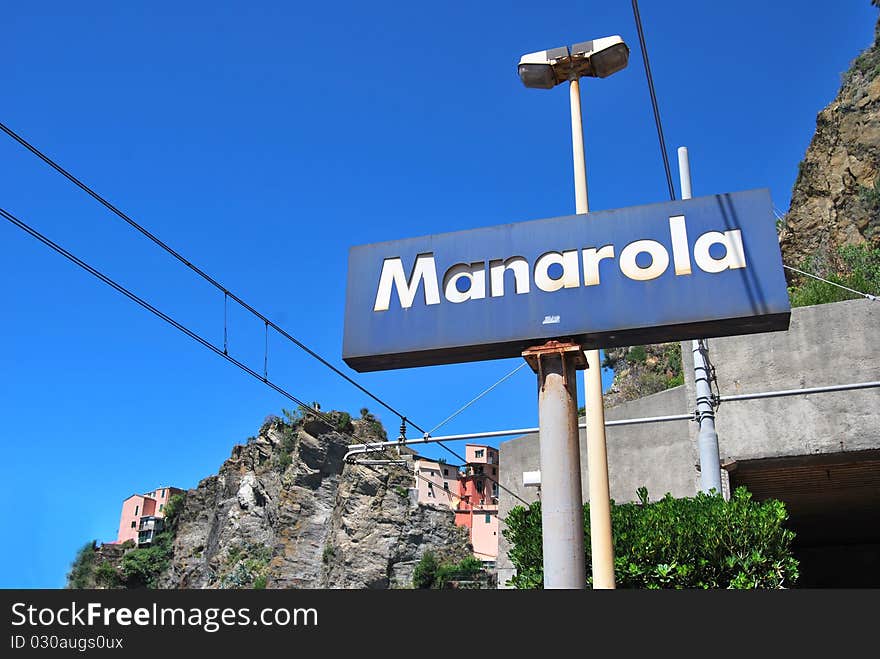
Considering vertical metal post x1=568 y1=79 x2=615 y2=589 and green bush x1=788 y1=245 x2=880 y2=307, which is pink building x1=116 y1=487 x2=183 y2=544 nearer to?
green bush x1=788 y1=245 x2=880 y2=307

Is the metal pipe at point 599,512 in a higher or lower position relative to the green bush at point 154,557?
lower

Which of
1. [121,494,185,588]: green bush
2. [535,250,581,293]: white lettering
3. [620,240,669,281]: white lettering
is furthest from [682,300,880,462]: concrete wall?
[121,494,185,588]: green bush

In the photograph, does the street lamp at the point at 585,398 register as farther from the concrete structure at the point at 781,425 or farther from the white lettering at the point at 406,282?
the concrete structure at the point at 781,425

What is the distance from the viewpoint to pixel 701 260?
703 centimetres

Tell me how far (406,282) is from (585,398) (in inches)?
108

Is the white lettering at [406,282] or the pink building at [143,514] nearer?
the white lettering at [406,282]

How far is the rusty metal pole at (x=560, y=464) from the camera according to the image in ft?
20.5

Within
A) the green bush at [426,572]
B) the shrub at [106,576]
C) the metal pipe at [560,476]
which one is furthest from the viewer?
the shrub at [106,576]

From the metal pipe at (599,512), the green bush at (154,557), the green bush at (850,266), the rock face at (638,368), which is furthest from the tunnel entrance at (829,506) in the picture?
the green bush at (154,557)

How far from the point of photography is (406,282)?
7730 mm

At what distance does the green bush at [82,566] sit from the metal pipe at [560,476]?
122174 mm

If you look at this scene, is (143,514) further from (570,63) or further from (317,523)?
(570,63)

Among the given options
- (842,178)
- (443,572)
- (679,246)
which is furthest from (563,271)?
(443,572)

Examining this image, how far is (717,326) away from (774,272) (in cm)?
68
